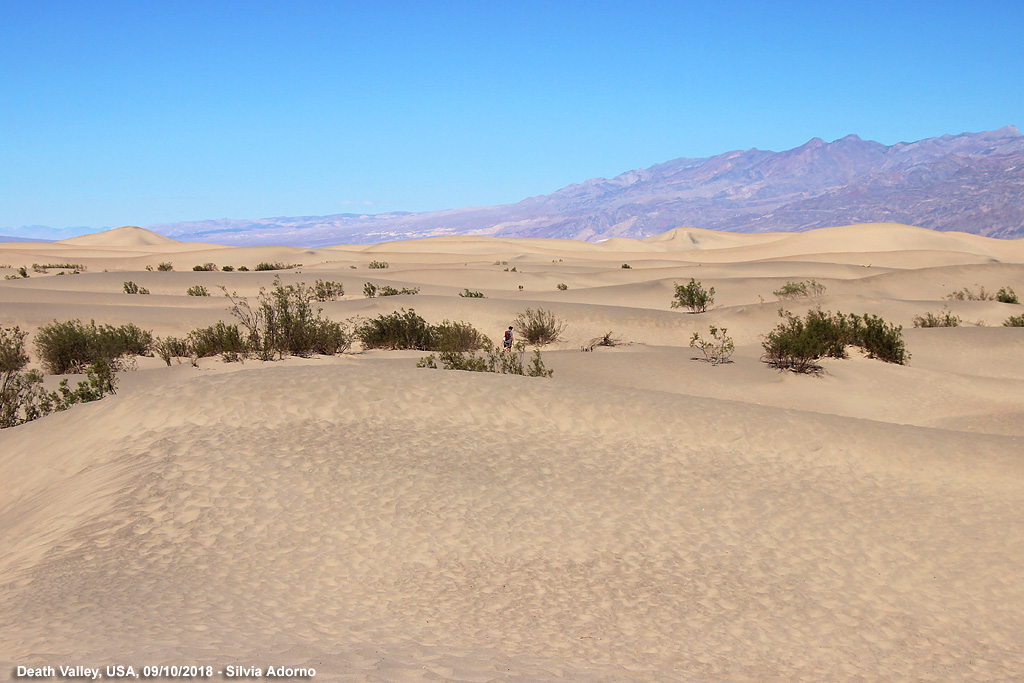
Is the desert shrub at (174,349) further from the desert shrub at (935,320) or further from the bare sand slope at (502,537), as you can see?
the desert shrub at (935,320)

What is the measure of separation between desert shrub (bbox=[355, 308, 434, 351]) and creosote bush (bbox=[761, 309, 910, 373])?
822 centimetres

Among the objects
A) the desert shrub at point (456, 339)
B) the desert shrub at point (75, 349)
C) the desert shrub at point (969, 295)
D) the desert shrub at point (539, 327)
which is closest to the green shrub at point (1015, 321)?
the desert shrub at point (969, 295)

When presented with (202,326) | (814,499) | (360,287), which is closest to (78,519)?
(814,499)

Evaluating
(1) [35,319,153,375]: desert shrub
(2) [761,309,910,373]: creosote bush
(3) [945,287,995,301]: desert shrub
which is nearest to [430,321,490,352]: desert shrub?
(2) [761,309,910,373]: creosote bush

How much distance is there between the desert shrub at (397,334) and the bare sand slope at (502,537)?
8878 mm

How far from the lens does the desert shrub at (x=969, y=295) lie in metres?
31.2

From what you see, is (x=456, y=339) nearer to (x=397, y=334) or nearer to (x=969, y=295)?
(x=397, y=334)

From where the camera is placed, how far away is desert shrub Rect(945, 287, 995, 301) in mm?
31152

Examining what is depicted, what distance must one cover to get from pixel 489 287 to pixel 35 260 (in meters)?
43.8

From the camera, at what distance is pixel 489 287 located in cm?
3669

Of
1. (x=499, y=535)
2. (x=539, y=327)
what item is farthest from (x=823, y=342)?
(x=499, y=535)

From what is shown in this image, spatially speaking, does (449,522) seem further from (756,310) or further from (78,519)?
(756,310)

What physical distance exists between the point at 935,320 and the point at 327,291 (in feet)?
71.3

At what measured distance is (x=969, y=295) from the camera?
31.6 m
